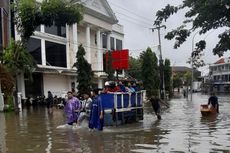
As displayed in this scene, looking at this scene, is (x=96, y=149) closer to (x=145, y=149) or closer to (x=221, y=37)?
(x=145, y=149)

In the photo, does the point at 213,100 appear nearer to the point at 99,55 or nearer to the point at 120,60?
the point at 120,60

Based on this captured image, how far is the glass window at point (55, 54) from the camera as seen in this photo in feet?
149

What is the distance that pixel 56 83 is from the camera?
155ft

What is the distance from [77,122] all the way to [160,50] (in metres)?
45.2

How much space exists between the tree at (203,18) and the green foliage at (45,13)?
58.4 feet

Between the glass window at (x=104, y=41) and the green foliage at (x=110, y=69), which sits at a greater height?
the glass window at (x=104, y=41)

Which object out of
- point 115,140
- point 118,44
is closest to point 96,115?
point 115,140

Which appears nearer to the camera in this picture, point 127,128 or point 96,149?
point 96,149

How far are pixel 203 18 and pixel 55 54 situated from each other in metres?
38.9

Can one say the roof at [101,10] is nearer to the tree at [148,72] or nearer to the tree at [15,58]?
the tree at [148,72]

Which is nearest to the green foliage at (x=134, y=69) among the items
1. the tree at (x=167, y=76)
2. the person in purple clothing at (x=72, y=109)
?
the tree at (x=167, y=76)

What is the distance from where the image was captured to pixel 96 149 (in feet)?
39.1

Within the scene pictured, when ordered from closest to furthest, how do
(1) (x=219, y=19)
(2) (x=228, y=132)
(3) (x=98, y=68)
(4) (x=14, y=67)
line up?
(1) (x=219, y=19) → (2) (x=228, y=132) → (4) (x=14, y=67) → (3) (x=98, y=68)

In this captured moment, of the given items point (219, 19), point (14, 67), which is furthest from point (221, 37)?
point (14, 67)
